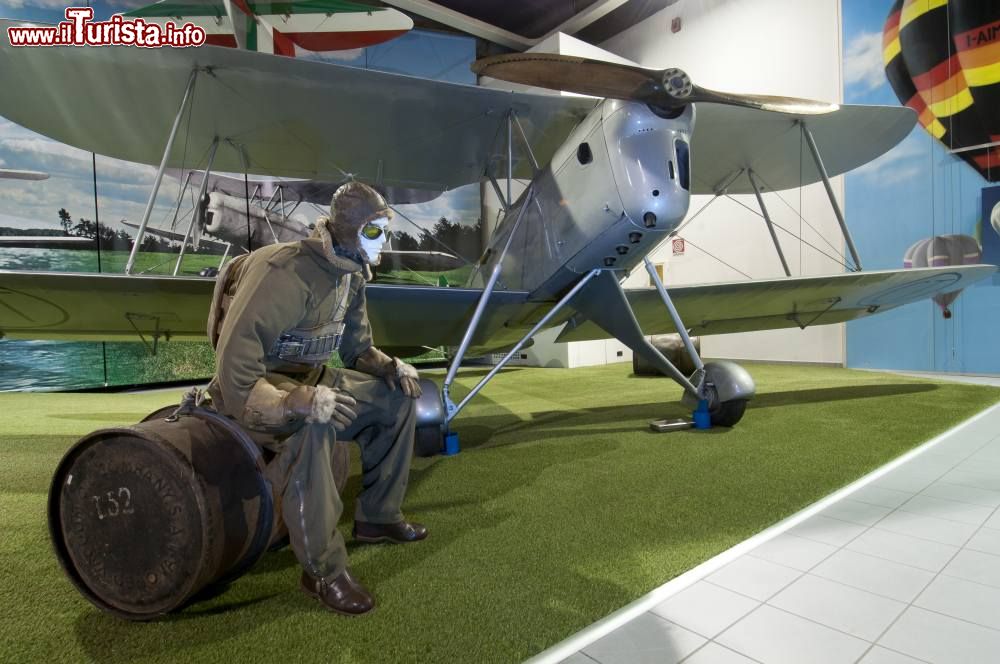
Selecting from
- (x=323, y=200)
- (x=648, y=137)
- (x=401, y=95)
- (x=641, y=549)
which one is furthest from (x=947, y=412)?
(x=323, y=200)

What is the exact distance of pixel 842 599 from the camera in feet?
5.42

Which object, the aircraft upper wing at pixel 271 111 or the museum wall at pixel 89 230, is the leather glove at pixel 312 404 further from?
the museum wall at pixel 89 230

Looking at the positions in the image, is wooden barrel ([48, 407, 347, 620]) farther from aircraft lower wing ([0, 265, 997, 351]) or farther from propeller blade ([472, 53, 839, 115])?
propeller blade ([472, 53, 839, 115])

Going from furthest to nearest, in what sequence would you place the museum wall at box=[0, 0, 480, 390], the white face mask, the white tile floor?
1. the museum wall at box=[0, 0, 480, 390]
2. the white face mask
3. the white tile floor

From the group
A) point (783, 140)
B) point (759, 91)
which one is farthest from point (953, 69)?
point (783, 140)

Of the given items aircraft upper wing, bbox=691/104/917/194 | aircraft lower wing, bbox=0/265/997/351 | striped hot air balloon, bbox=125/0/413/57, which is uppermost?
striped hot air balloon, bbox=125/0/413/57

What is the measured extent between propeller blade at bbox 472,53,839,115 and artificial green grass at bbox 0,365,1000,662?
2368 mm

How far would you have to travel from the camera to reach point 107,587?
58.9 inches

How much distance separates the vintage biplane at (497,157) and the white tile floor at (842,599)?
1.77 metres

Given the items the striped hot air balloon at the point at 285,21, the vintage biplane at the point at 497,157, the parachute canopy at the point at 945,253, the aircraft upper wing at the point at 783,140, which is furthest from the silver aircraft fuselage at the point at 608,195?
the parachute canopy at the point at 945,253

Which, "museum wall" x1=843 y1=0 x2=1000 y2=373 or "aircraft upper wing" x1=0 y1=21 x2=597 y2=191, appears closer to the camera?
"aircraft upper wing" x1=0 y1=21 x2=597 y2=191

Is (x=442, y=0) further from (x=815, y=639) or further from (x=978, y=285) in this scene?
(x=815, y=639)

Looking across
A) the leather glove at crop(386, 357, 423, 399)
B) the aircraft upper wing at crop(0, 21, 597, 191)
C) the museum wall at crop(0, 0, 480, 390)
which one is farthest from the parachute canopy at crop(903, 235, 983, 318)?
the leather glove at crop(386, 357, 423, 399)

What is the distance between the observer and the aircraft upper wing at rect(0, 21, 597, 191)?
360cm
